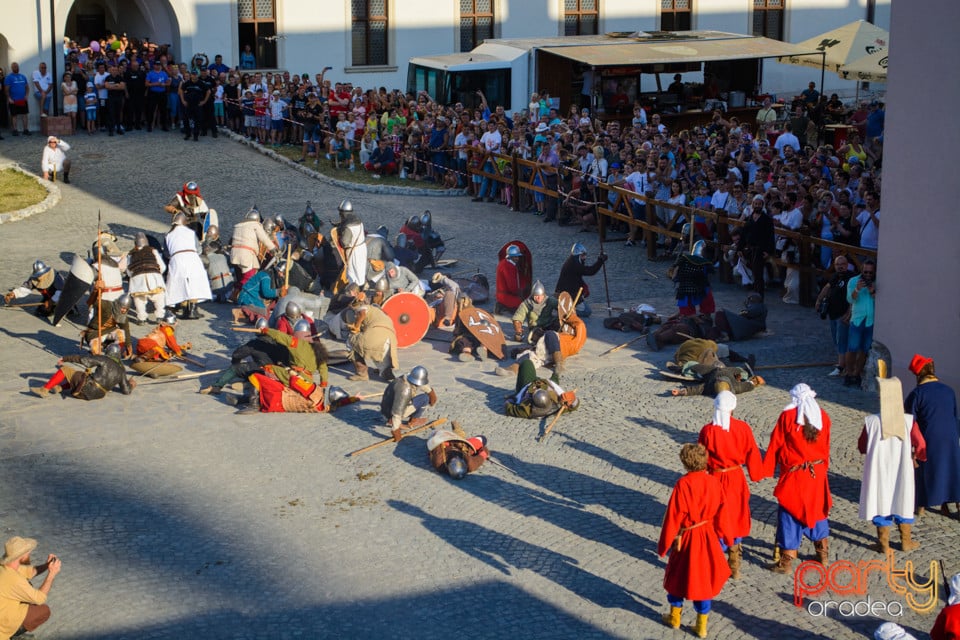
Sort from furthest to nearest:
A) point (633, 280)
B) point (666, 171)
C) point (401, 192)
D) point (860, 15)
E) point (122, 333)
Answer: point (860, 15), point (401, 192), point (666, 171), point (633, 280), point (122, 333)

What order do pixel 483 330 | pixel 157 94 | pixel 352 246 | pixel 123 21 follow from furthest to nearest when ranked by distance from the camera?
pixel 123 21 → pixel 157 94 → pixel 352 246 → pixel 483 330

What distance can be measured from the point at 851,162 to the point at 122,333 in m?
12.0

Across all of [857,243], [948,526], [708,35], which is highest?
[708,35]

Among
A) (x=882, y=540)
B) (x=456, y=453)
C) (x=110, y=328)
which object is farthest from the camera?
(x=110, y=328)

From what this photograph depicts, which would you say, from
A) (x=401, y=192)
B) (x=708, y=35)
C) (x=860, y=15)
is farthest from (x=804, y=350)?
(x=860, y=15)

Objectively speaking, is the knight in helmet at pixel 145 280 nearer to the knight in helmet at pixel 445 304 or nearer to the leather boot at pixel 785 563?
the knight in helmet at pixel 445 304

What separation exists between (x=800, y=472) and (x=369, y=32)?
26.7 metres

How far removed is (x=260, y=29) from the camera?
32438 mm

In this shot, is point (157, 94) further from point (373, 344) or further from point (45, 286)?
point (373, 344)

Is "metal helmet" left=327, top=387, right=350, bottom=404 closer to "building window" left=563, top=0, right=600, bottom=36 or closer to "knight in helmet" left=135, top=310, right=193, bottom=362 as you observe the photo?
"knight in helmet" left=135, top=310, right=193, bottom=362

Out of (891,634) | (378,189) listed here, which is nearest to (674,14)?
(378,189)

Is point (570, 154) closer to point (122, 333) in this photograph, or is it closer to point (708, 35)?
point (122, 333)

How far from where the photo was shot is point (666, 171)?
64.4 ft

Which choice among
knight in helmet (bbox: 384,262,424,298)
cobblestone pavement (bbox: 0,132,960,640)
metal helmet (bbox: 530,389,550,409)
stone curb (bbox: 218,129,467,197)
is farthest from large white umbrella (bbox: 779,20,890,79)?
metal helmet (bbox: 530,389,550,409)
